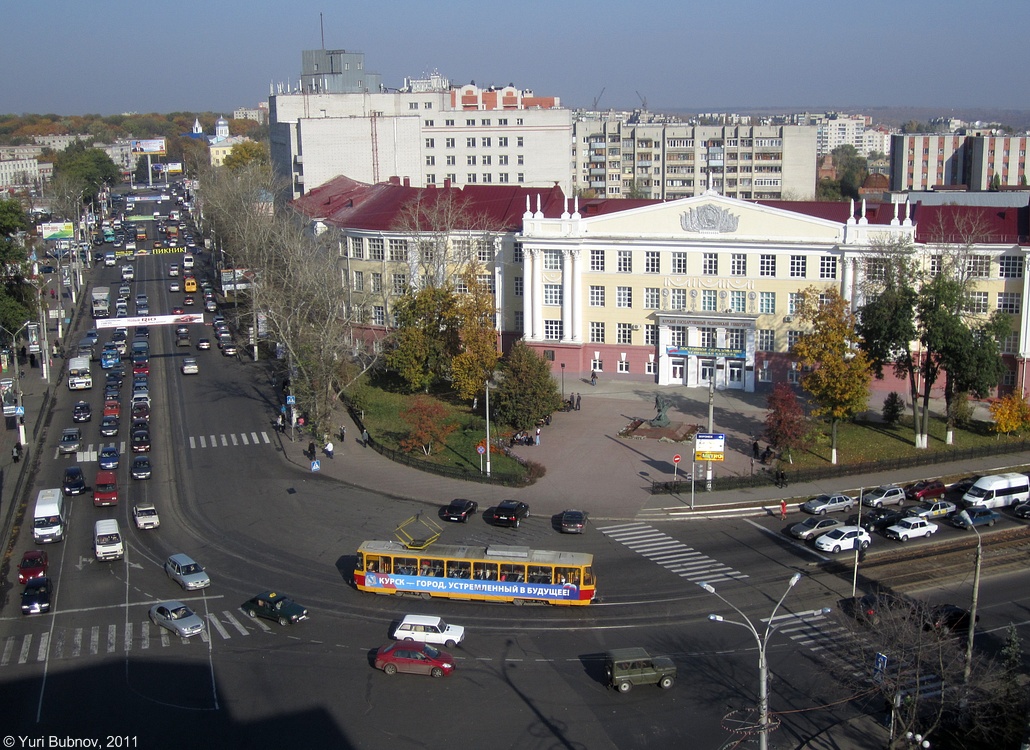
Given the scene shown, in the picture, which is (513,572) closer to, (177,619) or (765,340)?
(177,619)

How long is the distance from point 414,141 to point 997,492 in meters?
85.6

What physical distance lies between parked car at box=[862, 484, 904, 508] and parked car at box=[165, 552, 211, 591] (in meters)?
30.3

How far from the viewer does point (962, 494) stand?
166 feet

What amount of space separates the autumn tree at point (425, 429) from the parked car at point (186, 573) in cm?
1664

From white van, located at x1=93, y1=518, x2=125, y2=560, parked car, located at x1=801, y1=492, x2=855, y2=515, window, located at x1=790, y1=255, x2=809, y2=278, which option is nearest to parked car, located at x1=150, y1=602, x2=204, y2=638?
white van, located at x1=93, y1=518, x2=125, y2=560

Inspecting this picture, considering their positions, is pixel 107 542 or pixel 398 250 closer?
pixel 107 542

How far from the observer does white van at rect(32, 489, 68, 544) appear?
4519cm

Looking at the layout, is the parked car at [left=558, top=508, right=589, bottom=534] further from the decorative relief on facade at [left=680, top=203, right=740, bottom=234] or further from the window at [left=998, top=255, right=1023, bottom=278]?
the window at [left=998, top=255, right=1023, bottom=278]

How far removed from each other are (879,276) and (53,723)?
52178 mm

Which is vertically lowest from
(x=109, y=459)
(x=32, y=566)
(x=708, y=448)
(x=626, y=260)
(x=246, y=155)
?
(x=32, y=566)

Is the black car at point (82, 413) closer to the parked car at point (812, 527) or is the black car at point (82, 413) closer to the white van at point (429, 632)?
the white van at point (429, 632)

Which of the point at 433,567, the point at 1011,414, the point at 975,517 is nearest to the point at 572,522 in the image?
the point at 433,567

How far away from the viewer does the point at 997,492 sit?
48.9 meters

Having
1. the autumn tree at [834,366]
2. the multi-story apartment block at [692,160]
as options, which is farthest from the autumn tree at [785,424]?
the multi-story apartment block at [692,160]
